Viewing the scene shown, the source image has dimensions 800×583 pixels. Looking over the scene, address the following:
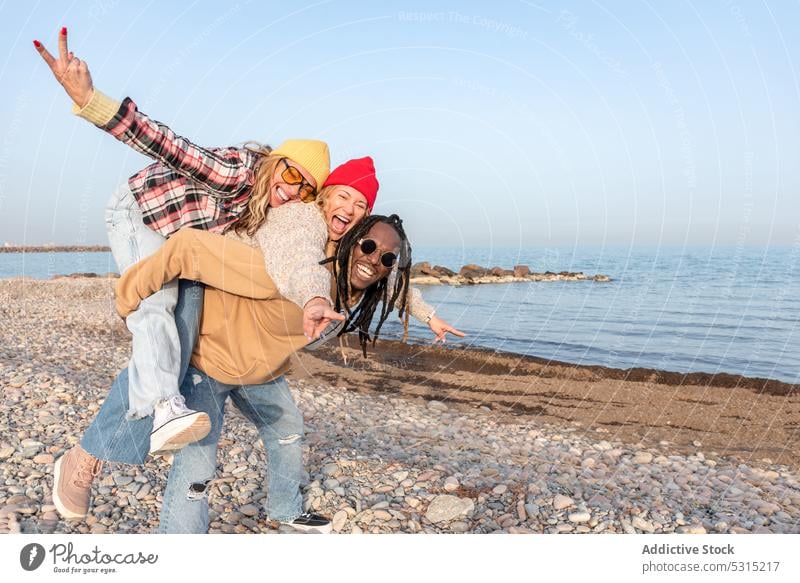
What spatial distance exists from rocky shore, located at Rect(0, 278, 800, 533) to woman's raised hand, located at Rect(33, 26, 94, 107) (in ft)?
9.47

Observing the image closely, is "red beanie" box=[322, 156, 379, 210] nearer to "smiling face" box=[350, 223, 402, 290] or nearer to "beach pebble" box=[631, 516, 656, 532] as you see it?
"smiling face" box=[350, 223, 402, 290]

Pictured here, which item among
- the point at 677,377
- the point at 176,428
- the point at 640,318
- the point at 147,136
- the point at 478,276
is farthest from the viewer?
the point at 478,276

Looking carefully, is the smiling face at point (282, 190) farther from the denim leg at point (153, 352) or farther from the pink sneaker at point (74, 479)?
the pink sneaker at point (74, 479)

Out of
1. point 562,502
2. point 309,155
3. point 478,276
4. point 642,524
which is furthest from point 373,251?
point 478,276

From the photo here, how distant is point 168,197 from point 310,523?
7.66ft

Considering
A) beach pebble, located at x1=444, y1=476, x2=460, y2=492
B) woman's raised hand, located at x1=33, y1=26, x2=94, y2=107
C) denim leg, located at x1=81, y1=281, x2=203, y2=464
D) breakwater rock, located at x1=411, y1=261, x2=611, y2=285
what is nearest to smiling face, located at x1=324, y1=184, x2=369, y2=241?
denim leg, located at x1=81, y1=281, x2=203, y2=464

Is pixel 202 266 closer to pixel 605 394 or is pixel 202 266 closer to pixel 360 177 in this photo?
pixel 360 177

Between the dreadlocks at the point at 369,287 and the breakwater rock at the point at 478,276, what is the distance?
25443mm

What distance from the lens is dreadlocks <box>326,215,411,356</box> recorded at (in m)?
3.06
